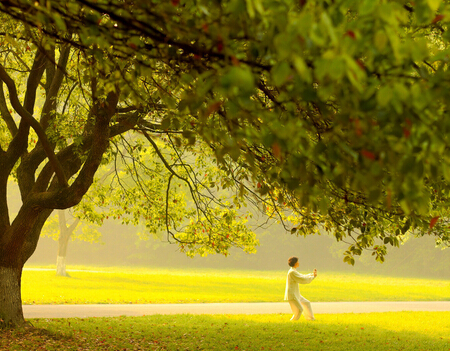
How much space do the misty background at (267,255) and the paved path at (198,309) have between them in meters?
35.6

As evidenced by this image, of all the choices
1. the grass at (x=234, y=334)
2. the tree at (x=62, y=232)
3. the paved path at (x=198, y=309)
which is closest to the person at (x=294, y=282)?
the grass at (x=234, y=334)

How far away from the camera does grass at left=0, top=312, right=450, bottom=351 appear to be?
9.34 metres

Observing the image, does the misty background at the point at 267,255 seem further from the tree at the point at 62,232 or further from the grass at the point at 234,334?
the grass at the point at 234,334

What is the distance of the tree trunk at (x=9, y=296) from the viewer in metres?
9.06

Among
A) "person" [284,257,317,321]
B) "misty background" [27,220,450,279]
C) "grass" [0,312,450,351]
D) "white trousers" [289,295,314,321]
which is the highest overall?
"misty background" [27,220,450,279]

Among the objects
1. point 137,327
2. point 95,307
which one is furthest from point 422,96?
point 95,307

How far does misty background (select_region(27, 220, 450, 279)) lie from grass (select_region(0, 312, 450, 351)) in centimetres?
4076

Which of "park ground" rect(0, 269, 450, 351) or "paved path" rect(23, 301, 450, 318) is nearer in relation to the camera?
"park ground" rect(0, 269, 450, 351)

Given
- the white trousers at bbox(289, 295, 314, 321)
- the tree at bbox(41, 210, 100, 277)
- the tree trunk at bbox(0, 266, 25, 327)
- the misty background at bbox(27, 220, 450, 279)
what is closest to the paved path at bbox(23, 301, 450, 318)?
the white trousers at bbox(289, 295, 314, 321)

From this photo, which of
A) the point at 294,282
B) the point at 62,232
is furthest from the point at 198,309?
the point at 62,232

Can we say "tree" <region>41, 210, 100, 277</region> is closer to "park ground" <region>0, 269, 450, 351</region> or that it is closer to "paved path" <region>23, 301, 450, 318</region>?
"park ground" <region>0, 269, 450, 351</region>

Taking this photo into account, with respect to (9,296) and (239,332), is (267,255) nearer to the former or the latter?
(239,332)

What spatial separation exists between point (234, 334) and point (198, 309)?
5.14 metres

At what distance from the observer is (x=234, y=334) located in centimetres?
1096
